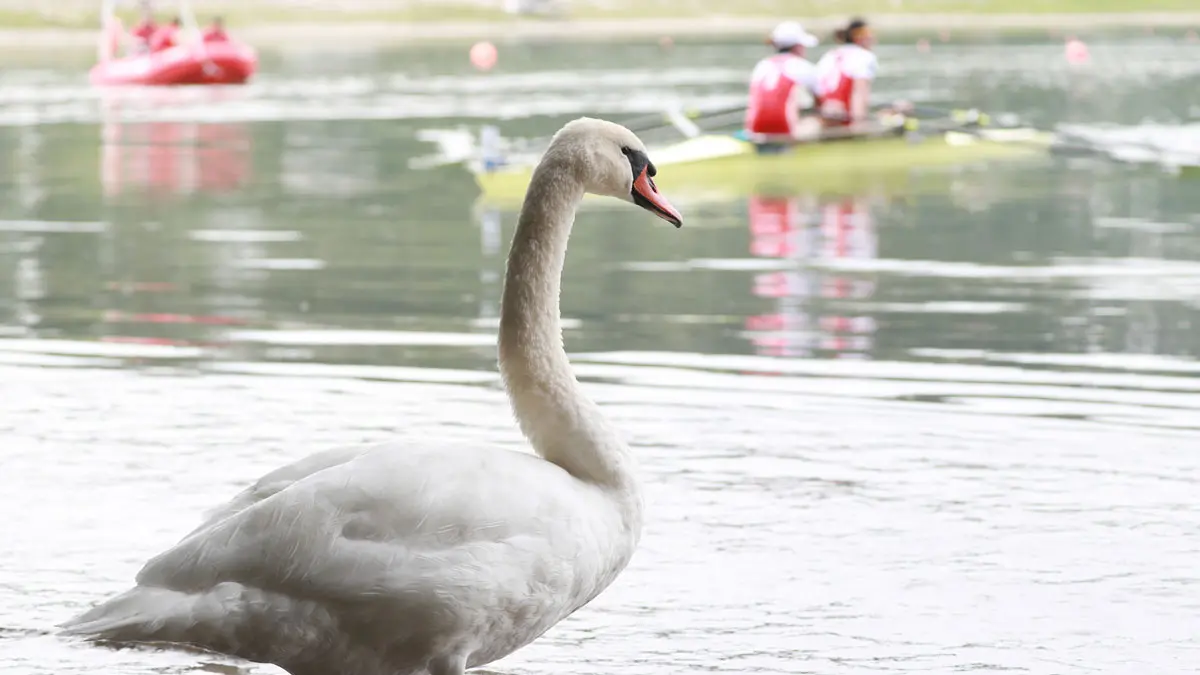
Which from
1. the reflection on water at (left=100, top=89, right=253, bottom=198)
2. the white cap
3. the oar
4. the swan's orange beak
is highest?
the white cap

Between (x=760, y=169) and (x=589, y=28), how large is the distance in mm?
77647

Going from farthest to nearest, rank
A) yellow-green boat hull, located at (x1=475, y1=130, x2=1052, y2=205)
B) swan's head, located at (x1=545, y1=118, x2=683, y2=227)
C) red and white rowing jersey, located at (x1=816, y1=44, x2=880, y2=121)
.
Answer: red and white rowing jersey, located at (x1=816, y1=44, x2=880, y2=121)
yellow-green boat hull, located at (x1=475, y1=130, x2=1052, y2=205)
swan's head, located at (x1=545, y1=118, x2=683, y2=227)

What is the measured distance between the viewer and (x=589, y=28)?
97875 mm

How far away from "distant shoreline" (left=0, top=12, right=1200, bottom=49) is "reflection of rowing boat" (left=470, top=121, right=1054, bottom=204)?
55.3 m

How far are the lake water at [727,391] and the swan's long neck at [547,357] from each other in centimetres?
68

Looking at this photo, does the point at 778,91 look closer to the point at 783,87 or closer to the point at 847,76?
the point at 783,87

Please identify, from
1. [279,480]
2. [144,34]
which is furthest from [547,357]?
[144,34]

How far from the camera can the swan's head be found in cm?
Result: 571

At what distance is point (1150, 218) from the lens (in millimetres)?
18672

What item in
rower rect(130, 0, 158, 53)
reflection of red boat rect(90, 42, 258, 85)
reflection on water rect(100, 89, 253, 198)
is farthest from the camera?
rower rect(130, 0, 158, 53)

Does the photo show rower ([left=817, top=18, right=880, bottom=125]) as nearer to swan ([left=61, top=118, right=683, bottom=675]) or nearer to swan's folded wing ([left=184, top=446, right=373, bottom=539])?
swan's folded wing ([left=184, top=446, right=373, bottom=539])

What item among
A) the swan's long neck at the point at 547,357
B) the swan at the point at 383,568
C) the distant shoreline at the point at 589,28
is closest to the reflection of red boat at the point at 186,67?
the distant shoreline at the point at 589,28

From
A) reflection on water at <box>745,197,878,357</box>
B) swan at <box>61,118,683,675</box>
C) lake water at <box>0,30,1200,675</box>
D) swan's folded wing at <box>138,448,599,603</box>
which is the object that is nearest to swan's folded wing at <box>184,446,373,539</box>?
swan at <box>61,118,683,675</box>

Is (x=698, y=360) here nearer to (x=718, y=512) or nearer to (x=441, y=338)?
(x=441, y=338)
